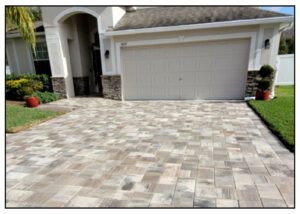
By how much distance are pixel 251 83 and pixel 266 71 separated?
2.26 feet

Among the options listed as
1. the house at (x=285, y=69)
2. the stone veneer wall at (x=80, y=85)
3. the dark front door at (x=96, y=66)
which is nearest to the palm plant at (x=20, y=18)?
the stone veneer wall at (x=80, y=85)

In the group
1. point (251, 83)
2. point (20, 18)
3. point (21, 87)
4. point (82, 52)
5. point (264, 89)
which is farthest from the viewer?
point (82, 52)

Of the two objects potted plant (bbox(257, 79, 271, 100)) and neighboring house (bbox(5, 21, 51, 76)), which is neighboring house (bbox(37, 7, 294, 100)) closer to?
potted plant (bbox(257, 79, 271, 100))

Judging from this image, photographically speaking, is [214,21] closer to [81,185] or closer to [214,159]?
[214,159]

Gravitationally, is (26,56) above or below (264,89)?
above

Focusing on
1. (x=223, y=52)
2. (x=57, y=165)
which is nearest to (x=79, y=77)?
(x=223, y=52)

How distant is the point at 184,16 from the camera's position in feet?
27.8

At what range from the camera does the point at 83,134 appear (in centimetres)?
484

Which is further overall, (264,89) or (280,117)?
(264,89)

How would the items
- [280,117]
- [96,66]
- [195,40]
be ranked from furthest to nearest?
[96,66], [195,40], [280,117]

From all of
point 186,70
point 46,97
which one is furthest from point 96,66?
point 186,70

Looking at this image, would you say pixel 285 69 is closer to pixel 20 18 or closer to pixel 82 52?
pixel 82 52

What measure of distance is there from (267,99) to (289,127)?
322cm

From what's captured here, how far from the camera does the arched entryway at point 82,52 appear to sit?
9.74 m
